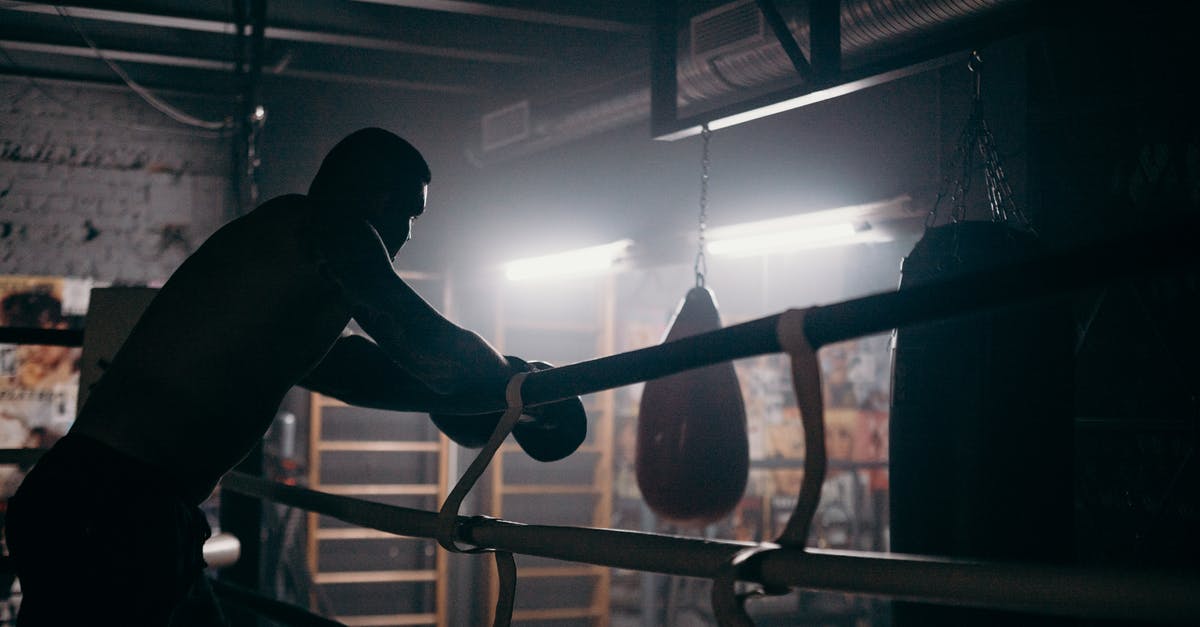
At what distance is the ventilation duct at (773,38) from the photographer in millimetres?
2918

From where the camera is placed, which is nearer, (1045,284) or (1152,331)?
(1045,284)

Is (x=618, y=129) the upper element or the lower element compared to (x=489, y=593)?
upper

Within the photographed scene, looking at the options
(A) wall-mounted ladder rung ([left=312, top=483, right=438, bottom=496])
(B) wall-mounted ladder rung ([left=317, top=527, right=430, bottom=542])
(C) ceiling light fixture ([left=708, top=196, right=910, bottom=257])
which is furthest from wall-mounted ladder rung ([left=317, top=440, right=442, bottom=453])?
(C) ceiling light fixture ([left=708, top=196, right=910, bottom=257])

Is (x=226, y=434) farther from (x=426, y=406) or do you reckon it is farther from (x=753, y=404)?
(x=753, y=404)

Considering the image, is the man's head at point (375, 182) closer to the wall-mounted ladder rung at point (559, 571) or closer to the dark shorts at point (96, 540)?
the dark shorts at point (96, 540)

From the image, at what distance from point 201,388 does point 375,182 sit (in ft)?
1.48

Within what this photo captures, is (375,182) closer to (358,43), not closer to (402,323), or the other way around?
(402,323)

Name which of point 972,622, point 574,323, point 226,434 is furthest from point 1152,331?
point 574,323

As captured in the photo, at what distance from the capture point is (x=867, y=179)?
13.1ft

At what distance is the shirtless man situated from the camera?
151cm

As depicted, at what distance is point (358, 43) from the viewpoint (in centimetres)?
564

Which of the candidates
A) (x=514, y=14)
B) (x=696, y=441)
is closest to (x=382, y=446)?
(x=514, y=14)

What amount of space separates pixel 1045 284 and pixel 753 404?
8.07m

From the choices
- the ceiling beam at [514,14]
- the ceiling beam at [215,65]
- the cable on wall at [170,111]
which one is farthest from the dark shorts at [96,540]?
the cable on wall at [170,111]
